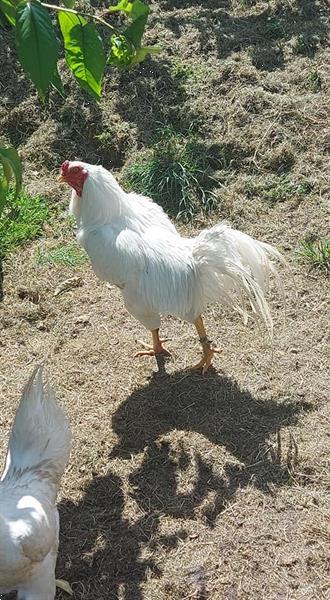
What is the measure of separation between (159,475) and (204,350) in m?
0.99

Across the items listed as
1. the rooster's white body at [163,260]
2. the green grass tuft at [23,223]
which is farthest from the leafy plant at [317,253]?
the green grass tuft at [23,223]

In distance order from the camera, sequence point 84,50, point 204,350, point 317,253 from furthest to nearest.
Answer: point 317,253 → point 204,350 → point 84,50

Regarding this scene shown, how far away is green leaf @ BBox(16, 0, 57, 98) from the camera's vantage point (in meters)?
1.59

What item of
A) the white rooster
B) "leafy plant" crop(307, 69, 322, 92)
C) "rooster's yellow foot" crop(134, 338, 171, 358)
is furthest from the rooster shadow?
"leafy plant" crop(307, 69, 322, 92)

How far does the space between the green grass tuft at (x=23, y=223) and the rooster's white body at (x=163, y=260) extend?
1.56 metres

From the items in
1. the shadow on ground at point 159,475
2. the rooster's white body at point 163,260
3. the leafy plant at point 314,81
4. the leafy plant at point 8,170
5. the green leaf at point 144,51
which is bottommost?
the shadow on ground at point 159,475

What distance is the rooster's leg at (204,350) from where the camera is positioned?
4719 millimetres

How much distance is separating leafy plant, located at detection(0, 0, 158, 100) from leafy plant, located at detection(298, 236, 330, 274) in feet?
12.2

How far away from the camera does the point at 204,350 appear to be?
4.80m

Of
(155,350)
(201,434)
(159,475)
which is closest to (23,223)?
(155,350)

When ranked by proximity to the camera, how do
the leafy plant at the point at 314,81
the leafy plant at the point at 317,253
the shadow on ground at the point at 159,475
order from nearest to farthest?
the shadow on ground at the point at 159,475 < the leafy plant at the point at 317,253 < the leafy plant at the point at 314,81

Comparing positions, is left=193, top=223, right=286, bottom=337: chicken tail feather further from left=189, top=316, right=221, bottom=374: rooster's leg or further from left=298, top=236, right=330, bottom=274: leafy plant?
left=298, top=236, right=330, bottom=274: leafy plant

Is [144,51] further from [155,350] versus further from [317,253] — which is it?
[317,253]

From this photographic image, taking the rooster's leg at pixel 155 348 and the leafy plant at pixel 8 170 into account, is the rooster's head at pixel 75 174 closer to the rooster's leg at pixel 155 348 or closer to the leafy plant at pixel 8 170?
the rooster's leg at pixel 155 348
